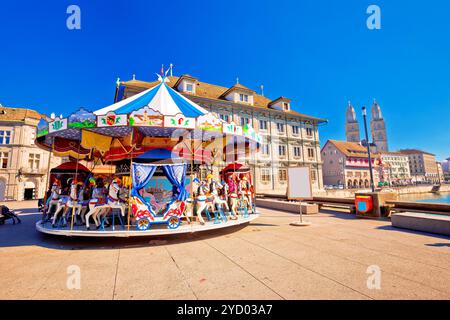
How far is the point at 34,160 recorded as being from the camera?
30844 millimetres

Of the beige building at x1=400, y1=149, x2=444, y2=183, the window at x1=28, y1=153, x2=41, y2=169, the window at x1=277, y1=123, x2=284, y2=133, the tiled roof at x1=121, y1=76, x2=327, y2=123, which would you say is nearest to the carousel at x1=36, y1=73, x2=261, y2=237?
the tiled roof at x1=121, y1=76, x2=327, y2=123

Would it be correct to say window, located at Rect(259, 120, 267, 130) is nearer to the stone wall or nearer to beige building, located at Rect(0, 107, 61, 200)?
the stone wall

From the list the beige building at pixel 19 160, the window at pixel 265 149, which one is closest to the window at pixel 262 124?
the window at pixel 265 149

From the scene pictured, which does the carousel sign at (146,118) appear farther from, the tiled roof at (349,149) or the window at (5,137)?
the tiled roof at (349,149)

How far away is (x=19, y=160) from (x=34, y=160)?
1.63 m

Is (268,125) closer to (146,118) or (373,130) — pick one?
(146,118)

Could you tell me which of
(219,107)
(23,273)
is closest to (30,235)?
(23,273)

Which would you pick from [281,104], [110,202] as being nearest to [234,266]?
[110,202]

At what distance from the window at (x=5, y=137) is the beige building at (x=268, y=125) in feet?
67.3

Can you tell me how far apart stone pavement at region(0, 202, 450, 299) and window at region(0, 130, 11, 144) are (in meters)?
31.5

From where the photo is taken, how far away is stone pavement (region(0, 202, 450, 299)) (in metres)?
3.64
